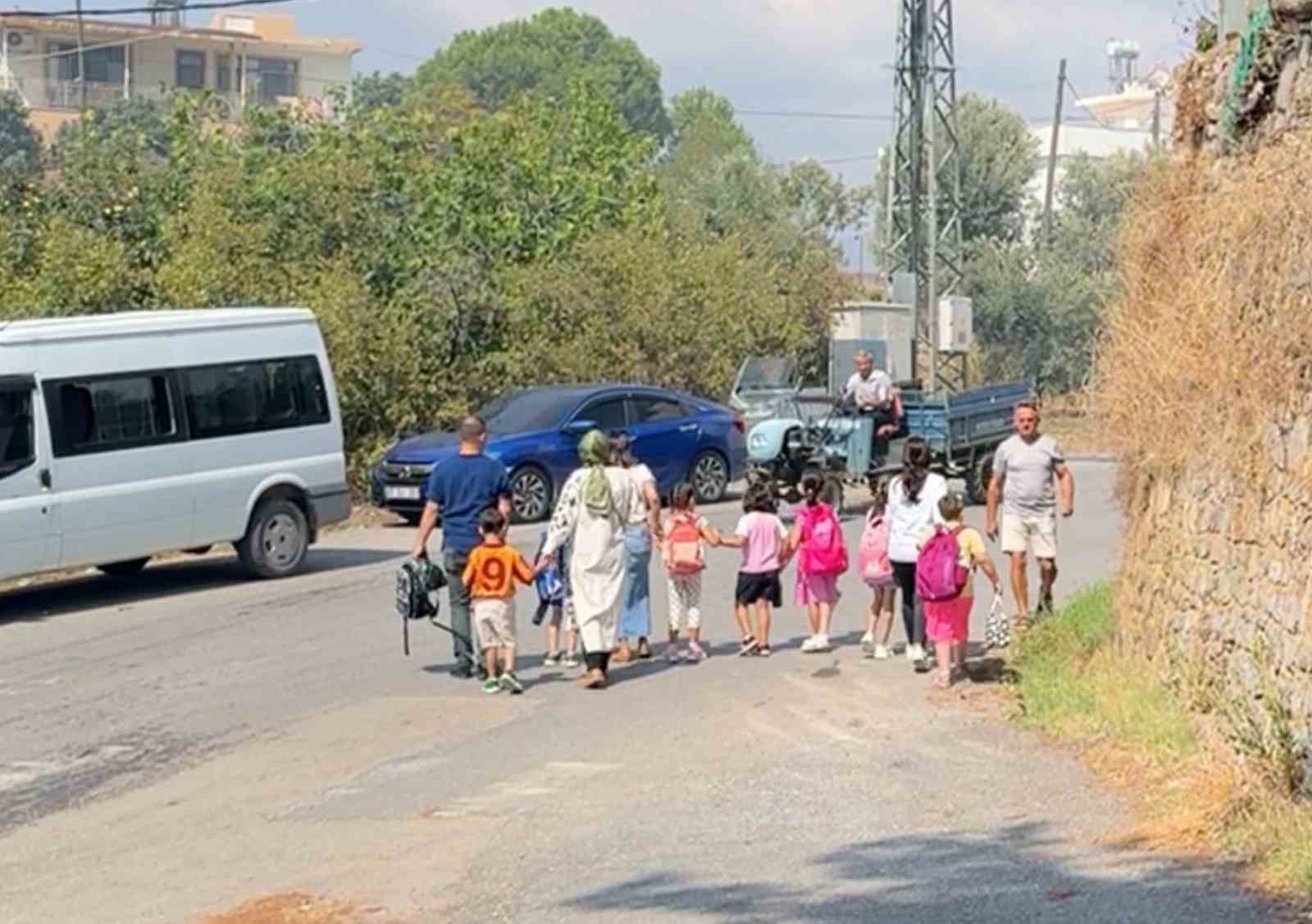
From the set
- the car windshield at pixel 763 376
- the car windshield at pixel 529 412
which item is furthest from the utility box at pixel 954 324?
the car windshield at pixel 529 412

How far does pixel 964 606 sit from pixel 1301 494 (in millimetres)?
4565

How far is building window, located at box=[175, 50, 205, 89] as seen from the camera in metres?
103

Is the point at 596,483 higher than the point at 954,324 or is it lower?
lower

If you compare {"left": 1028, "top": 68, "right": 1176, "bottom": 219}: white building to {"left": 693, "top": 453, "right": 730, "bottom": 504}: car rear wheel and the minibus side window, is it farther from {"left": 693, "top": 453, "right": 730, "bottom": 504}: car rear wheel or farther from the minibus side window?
the minibus side window

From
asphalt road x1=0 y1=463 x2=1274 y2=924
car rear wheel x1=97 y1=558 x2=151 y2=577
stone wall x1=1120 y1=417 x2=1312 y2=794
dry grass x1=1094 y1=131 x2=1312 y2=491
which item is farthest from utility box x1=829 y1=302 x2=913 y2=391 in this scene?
stone wall x1=1120 y1=417 x2=1312 y2=794

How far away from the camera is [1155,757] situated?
34.2 feet

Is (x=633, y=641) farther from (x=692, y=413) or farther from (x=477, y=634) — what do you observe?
(x=692, y=413)

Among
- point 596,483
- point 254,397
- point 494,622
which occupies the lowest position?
point 494,622

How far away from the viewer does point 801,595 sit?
15680 mm

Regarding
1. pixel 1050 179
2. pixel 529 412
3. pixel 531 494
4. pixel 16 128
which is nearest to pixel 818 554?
pixel 531 494

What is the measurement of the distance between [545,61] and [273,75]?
752 inches

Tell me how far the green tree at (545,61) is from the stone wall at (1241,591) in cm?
10697

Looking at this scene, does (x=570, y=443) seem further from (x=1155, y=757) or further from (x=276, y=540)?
(x=1155, y=757)

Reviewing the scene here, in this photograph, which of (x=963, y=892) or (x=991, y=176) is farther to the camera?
(x=991, y=176)
